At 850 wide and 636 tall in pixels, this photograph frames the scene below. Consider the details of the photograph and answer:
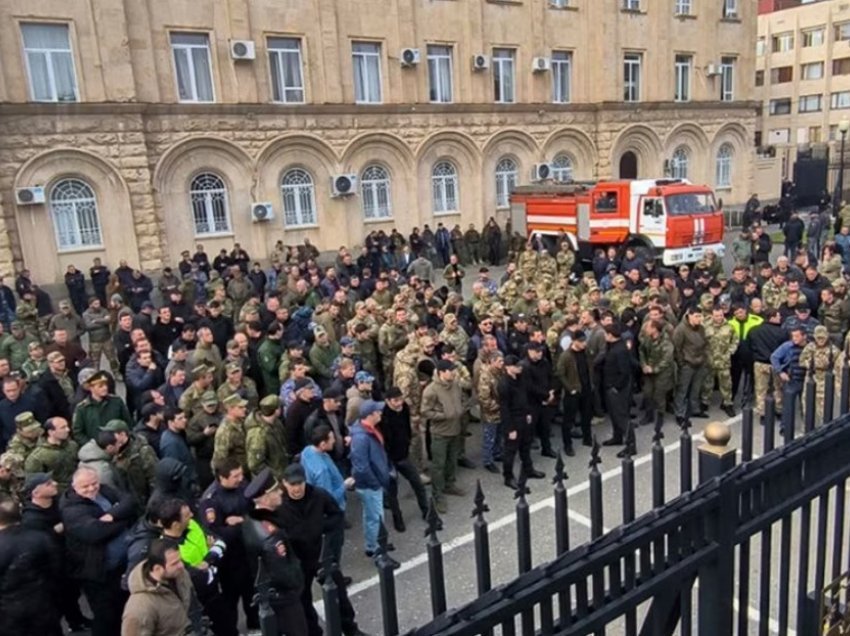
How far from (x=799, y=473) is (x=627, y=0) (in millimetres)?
30303

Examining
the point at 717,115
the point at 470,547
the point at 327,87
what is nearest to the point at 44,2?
the point at 327,87

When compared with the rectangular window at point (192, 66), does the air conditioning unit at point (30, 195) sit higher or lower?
lower

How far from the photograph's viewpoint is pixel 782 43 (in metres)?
57.3

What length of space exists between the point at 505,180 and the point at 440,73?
4.81 m

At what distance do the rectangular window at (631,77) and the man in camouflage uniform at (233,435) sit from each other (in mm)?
26678

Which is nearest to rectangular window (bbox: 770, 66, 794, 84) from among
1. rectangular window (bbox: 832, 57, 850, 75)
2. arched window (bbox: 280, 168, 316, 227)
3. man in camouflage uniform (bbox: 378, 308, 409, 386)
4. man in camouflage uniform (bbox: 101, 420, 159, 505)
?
rectangular window (bbox: 832, 57, 850, 75)

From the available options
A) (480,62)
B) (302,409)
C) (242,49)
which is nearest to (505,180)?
(480,62)

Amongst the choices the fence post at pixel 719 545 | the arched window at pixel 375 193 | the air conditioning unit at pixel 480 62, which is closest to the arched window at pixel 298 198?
the arched window at pixel 375 193

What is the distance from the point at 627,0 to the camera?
28.8 metres

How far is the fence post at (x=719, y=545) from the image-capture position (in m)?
2.46

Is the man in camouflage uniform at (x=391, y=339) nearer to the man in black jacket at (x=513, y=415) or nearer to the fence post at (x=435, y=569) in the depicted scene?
the man in black jacket at (x=513, y=415)

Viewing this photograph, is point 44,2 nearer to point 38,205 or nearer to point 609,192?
point 38,205

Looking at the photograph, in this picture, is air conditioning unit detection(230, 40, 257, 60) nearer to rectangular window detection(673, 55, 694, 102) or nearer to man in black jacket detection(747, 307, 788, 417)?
man in black jacket detection(747, 307, 788, 417)

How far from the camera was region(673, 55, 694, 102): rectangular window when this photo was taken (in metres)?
30.8
